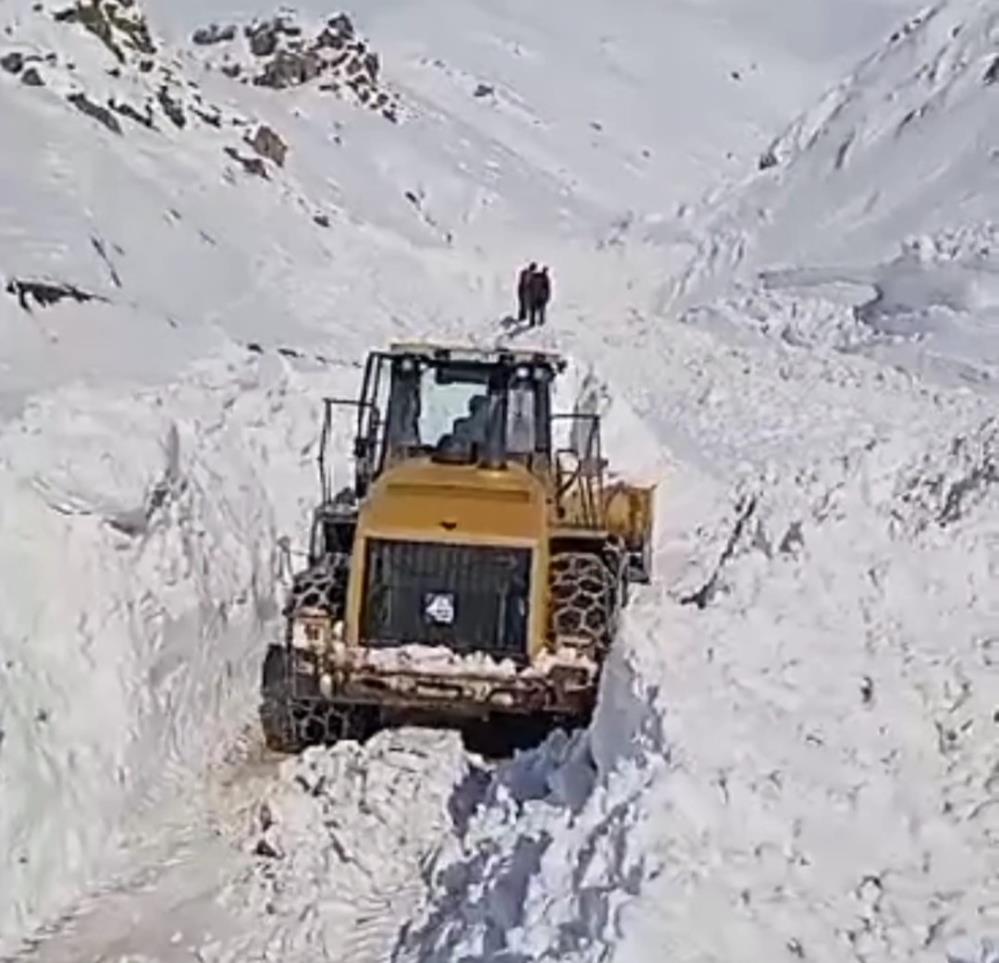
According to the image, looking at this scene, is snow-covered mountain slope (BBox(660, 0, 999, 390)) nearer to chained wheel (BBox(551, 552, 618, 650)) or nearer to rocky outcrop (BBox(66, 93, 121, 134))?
rocky outcrop (BBox(66, 93, 121, 134))

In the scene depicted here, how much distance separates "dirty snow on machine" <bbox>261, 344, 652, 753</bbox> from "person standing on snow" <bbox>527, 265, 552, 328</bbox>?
20.5m

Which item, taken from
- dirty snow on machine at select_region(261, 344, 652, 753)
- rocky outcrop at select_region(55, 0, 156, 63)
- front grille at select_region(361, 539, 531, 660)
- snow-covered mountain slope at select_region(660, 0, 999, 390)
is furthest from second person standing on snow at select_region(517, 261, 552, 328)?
front grille at select_region(361, 539, 531, 660)

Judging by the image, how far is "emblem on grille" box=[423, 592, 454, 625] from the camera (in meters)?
10.4

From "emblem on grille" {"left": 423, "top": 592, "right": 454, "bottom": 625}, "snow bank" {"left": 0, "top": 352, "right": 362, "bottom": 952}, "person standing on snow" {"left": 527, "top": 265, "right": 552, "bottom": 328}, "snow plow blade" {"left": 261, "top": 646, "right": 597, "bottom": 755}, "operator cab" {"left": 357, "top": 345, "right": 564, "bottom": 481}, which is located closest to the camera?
"snow bank" {"left": 0, "top": 352, "right": 362, "bottom": 952}

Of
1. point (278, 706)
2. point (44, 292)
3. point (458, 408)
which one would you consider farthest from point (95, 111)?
A: point (278, 706)

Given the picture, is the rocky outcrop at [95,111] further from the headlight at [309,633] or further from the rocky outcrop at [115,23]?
the headlight at [309,633]

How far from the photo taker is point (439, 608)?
10.4 meters

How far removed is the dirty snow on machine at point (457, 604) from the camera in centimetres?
1014

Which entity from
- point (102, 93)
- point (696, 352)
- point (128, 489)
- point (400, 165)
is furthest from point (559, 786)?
point (400, 165)

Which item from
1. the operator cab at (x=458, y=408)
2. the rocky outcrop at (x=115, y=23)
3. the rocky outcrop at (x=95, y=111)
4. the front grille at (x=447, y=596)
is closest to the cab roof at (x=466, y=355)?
the operator cab at (x=458, y=408)

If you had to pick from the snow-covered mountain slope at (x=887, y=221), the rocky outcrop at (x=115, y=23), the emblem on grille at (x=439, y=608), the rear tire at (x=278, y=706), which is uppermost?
the rocky outcrop at (x=115, y=23)

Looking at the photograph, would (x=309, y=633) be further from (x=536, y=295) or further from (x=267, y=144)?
(x=267, y=144)

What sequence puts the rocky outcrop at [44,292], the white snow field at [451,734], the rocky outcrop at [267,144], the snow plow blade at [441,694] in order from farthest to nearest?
the rocky outcrop at [267,144], the rocky outcrop at [44,292], the snow plow blade at [441,694], the white snow field at [451,734]

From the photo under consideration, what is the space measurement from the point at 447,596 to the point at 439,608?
8 centimetres
